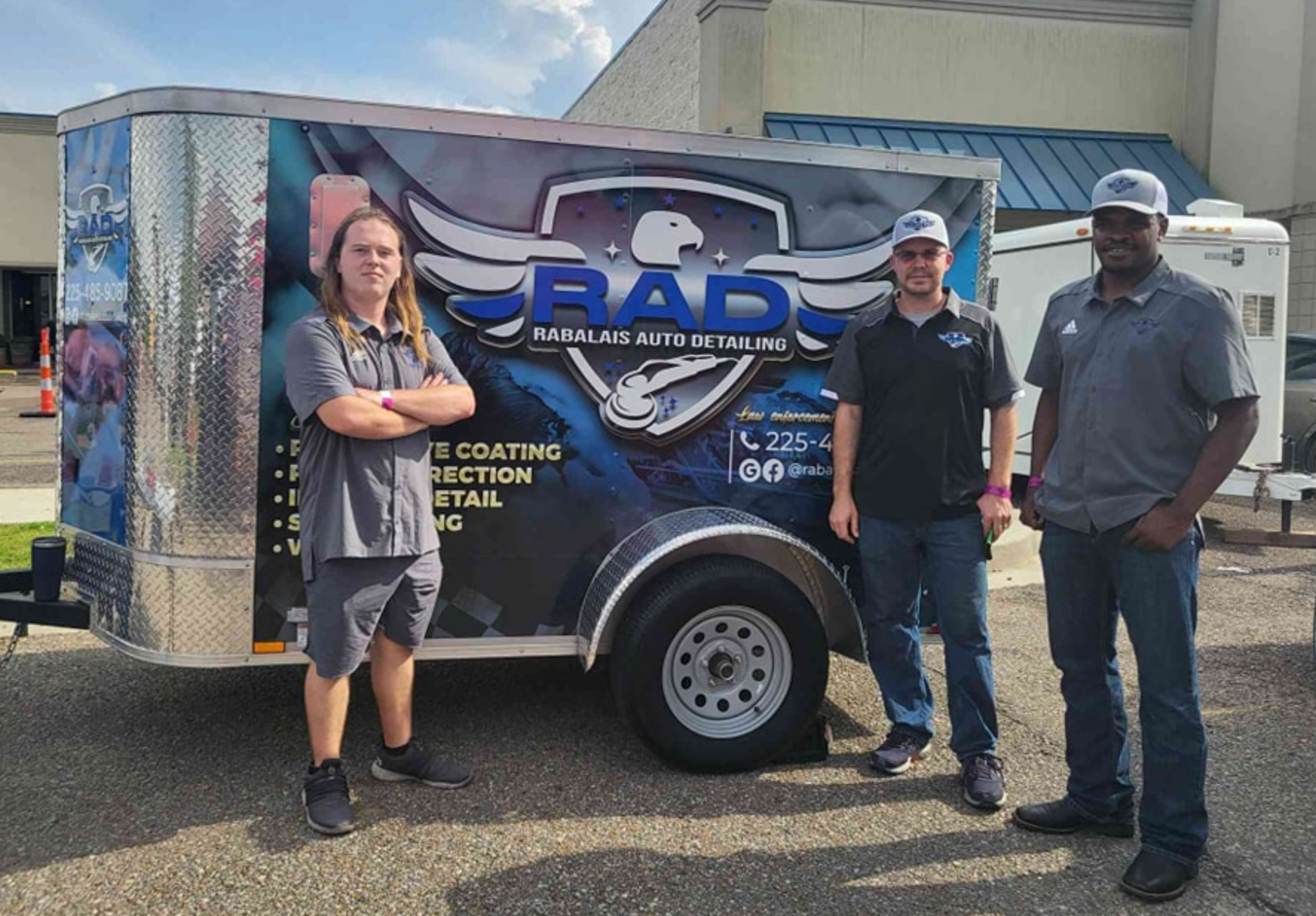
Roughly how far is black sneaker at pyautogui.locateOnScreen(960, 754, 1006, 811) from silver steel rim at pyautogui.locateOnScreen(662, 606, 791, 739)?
0.71 m

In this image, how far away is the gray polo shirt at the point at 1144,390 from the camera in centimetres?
311

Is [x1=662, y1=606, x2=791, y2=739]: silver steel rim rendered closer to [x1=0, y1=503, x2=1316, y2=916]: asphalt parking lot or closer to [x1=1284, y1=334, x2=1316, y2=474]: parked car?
[x1=0, y1=503, x2=1316, y2=916]: asphalt parking lot

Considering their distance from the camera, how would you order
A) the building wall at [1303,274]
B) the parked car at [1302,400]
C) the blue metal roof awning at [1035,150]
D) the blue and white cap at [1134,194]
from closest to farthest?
the blue and white cap at [1134,194] → the parked car at [1302,400] → the building wall at [1303,274] → the blue metal roof awning at [1035,150]

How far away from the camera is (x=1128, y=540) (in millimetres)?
3221

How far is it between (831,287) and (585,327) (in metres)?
0.99

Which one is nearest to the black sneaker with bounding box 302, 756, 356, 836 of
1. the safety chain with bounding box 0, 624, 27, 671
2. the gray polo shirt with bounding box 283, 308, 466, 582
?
the gray polo shirt with bounding box 283, 308, 466, 582

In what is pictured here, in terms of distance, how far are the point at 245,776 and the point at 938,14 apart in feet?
46.7

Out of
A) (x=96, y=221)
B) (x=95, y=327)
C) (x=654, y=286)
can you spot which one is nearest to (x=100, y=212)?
(x=96, y=221)

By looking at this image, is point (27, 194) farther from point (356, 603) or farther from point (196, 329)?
point (356, 603)

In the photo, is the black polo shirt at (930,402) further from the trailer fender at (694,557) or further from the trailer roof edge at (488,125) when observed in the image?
the trailer roof edge at (488,125)

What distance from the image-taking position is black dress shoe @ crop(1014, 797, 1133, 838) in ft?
11.7

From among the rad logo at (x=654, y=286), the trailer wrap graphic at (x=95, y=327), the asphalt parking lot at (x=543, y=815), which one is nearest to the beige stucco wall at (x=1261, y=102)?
the asphalt parking lot at (x=543, y=815)

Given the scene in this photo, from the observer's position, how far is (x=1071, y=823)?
3580 millimetres

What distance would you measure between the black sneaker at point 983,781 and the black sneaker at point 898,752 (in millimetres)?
217
